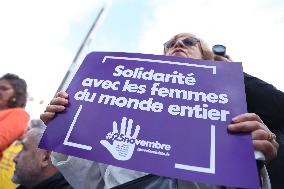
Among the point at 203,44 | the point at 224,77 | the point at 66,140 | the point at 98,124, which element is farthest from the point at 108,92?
the point at 203,44

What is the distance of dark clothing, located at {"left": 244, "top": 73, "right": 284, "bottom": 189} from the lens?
1.87m

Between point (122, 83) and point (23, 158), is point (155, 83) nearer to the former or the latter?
point (122, 83)

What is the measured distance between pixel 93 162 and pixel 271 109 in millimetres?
1100

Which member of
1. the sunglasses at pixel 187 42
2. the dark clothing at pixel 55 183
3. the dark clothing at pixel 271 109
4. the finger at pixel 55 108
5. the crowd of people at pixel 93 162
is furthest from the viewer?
the dark clothing at pixel 55 183

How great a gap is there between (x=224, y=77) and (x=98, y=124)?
0.62 meters

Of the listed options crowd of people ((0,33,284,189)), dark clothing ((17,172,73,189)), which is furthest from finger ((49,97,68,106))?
dark clothing ((17,172,73,189))

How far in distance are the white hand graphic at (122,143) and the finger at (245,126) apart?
1.26 ft

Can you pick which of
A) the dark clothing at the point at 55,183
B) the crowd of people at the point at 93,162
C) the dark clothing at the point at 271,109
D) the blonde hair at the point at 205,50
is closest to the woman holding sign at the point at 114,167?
the crowd of people at the point at 93,162

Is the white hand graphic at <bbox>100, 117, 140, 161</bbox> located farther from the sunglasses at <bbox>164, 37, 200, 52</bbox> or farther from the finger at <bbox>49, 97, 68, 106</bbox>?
the sunglasses at <bbox>164, 37, 200, 52</bbox>

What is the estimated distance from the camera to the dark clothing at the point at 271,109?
6.12ft

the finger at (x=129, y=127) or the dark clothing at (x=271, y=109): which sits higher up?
the dark clothing at (x=271, y=109)

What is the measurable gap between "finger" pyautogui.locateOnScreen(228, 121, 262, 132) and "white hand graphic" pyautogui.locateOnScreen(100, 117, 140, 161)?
1.26 ft

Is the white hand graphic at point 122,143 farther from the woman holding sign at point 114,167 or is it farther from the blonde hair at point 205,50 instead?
the blonde hair at point 205,50

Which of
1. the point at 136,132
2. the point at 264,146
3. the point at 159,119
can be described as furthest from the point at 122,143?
the point at 264,146
